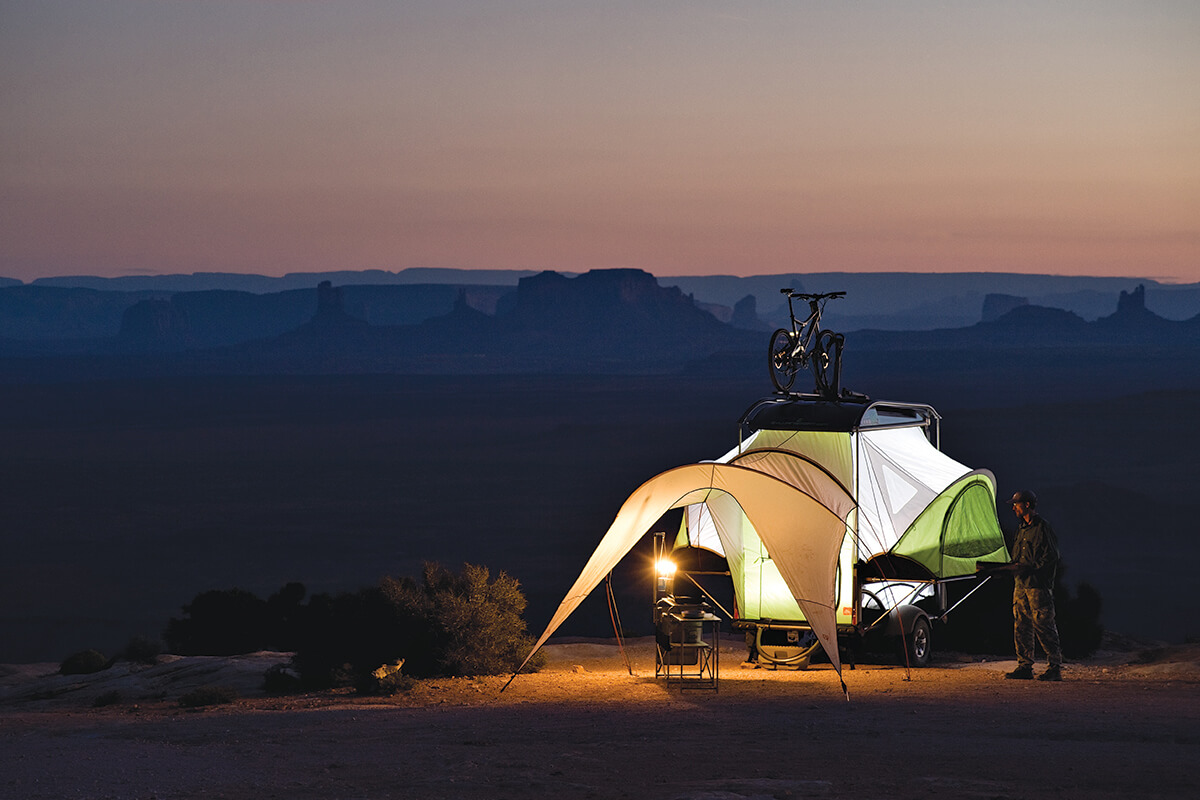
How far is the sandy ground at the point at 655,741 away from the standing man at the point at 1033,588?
0.40 m

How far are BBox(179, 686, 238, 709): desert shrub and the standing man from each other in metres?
8.42

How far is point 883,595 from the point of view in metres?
15.5

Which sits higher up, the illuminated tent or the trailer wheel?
the illuminated tent

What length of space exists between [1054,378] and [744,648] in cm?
18265

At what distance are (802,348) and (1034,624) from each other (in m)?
5.85

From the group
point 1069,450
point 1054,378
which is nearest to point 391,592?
point 1069,450

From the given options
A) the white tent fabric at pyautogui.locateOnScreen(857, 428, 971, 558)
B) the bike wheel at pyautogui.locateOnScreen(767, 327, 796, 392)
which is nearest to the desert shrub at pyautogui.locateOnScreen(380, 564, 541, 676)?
the white tent fabric at pyautogui.locateOnScreen(857, 428, 971, 558)

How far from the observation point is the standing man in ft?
44.7

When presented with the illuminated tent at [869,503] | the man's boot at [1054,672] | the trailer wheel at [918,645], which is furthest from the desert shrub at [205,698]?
the man's boot at [1054,672]

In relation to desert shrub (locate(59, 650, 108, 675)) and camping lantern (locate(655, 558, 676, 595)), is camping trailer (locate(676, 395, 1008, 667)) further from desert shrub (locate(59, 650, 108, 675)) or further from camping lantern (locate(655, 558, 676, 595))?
desert shrub (locate(59, 650, 108, 675))

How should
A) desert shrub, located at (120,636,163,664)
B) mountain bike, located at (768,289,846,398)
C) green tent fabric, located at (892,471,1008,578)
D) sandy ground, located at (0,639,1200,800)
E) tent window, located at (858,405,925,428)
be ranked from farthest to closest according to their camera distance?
1. desert shrub, located at (120,636,163,664)
2. mountain bike, located at (768,289,846,398)
3. tent window, located at (858,405,925,428)
4. green tent fabric, located at (892,471,1008,578)
5. sandy ground, located at (0,639,1200,800)

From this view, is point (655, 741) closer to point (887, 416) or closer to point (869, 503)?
point (869, 503)

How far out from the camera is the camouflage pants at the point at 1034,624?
1362cm

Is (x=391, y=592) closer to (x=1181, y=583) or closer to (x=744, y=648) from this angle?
(x=744, y=648)
